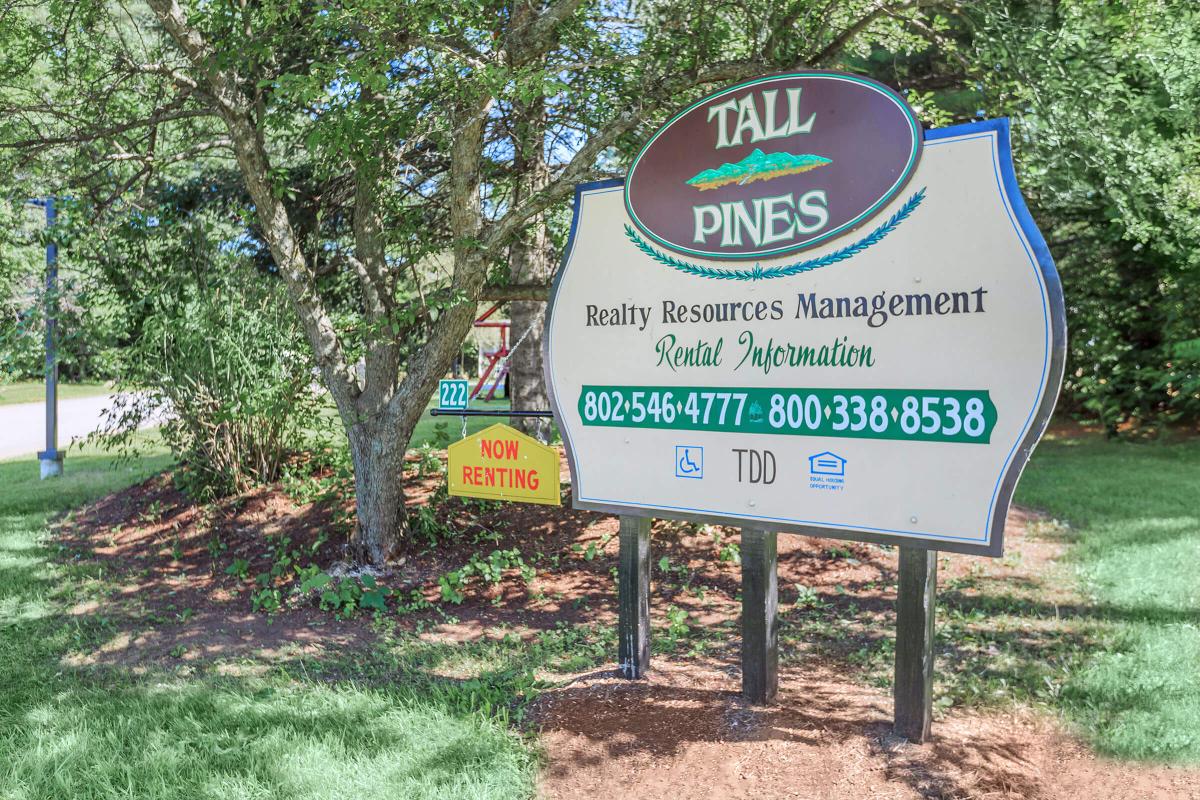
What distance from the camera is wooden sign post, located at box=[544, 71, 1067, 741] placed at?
3582 mm

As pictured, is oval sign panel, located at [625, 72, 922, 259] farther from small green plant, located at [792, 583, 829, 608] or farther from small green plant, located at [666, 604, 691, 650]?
small green plant, located at [792, 583, 829, 608]

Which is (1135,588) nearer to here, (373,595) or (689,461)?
(689,461)

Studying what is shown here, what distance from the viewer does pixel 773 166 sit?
4184 millimetres

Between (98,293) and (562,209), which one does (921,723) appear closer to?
(562,209)

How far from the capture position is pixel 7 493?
1150cm

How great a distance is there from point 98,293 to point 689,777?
731cm

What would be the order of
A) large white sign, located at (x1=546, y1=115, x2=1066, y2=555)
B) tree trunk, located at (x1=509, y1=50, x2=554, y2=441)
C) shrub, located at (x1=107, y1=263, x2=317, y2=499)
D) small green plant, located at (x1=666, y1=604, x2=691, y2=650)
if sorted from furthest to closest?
shrub, located at (x1=107, y1=263, x2=317, y2=499)
tree trunk, located at (x1=509, y1=50, x2=554, y2=441)
small green plant, located at (x1=666, y1=604, x2=691, y2=650)
large white sign, located at (x1=546, y1=115, x2=1066, y2=555)

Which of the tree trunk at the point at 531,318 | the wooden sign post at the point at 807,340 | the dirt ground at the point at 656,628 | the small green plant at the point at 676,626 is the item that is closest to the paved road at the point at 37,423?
the dirt ground at the point at 656,628

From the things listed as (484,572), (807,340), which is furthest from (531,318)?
(807,340)

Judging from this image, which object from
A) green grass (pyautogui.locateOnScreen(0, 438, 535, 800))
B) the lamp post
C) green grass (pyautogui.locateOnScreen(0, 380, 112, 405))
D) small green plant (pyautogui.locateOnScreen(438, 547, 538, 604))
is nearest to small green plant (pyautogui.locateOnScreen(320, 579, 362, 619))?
small green plant (pyautogui.locateOnScreen(438, 547, 538, 604))

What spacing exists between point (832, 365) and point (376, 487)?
13.6ft

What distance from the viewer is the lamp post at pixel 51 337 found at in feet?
29.6

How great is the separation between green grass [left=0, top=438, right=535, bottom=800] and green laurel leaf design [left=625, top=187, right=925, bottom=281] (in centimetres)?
225

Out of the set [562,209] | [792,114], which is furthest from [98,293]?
[792,114]
